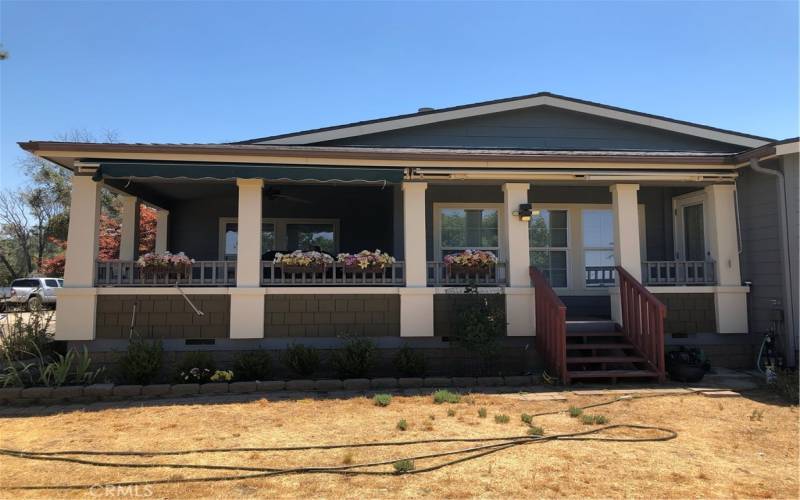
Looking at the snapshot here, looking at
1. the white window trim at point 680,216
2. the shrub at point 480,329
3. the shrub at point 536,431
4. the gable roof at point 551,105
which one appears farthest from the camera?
the gable roof at point 551,105

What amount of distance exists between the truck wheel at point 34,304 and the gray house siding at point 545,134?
659cm

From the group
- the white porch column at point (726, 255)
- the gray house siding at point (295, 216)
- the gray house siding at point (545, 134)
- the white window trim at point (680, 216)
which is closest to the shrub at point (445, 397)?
the gray house siding at point (295, 216)

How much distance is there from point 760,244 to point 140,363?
9566mm

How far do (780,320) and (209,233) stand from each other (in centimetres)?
1038

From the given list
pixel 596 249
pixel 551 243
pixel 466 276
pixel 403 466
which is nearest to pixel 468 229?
pixel 551 243

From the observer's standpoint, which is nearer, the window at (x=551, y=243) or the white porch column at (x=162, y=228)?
the window at (x=551, y=243)

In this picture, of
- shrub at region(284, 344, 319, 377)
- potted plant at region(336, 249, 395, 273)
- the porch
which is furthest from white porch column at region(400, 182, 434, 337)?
shrub at region(284, 344, 319, 377)

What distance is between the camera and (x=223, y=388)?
6.89 meters

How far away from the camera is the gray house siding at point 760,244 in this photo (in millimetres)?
7848

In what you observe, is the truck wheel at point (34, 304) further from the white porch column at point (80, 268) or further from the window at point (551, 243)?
the window at point (551, 243)

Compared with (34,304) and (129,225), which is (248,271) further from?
(129,225)

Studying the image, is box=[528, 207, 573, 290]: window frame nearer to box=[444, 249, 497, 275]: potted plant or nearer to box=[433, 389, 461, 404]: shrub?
box=[444, 249, 497, 275]: potted plant

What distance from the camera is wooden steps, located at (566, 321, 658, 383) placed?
725 centimetres

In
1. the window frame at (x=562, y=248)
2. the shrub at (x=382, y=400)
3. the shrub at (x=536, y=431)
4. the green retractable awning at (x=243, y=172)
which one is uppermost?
the green retractable awning at (x=243, y=172)
